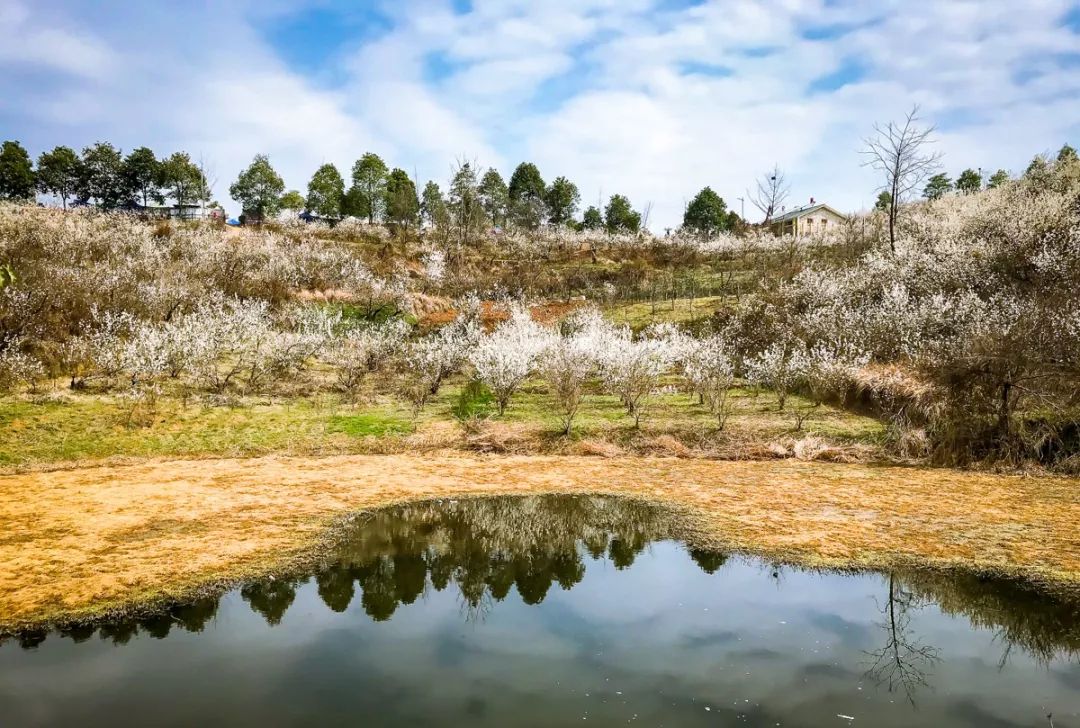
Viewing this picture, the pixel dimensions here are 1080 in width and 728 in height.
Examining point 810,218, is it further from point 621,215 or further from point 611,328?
point 611,328

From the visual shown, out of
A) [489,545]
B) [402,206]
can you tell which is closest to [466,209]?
[402,206]

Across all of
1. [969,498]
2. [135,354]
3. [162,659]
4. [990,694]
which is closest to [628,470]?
[969,498]

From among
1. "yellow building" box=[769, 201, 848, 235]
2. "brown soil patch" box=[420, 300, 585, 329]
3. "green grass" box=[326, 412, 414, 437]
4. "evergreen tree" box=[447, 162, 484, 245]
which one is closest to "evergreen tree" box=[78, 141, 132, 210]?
"evergreen tree" box=[447, 162, 484, 245]

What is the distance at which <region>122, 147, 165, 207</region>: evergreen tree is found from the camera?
68812 mm

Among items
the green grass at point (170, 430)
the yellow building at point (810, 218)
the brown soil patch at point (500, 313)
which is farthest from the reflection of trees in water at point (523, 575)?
the yellow building at point (810, 218)

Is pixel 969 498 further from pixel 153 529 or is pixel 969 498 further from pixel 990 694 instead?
pixel 153 529

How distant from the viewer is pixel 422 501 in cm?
1523

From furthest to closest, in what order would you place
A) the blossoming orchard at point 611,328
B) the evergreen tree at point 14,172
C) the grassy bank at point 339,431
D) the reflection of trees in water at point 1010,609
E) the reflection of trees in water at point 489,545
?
the evergreen tree at point 14,172 < the grassy bank at point 339,431 < the blossoming orchard at point 611,328 < the reflection of trees in water at point 489,545 < the reflection of trees in water at point 1010,609

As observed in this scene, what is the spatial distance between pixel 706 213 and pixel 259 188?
5170 centimetres

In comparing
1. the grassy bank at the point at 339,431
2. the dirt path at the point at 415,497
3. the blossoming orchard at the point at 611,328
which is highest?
the blossoming orchard at the point at 611,328

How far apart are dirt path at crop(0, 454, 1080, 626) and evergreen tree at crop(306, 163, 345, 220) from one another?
200 feet

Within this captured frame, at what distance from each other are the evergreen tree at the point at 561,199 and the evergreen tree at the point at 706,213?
589 inches

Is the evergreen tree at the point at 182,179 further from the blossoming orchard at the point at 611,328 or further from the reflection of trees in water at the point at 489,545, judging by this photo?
the reflection of trees in water at the point at 489,545

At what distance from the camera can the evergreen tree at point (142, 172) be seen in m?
68.8
